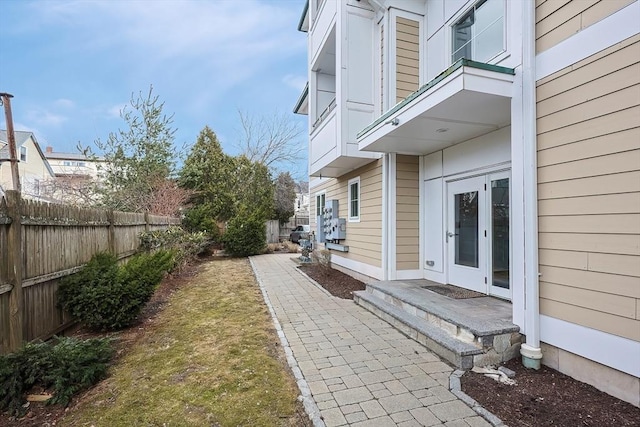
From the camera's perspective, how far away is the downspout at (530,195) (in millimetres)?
3455

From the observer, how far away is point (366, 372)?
3387 mm

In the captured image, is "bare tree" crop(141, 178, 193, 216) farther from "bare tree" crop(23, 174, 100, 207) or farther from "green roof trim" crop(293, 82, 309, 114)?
"green roof trim" crop(293, 82, 309, 114)

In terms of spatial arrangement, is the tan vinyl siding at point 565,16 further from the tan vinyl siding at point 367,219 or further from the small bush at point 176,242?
the small bush at point 176,242

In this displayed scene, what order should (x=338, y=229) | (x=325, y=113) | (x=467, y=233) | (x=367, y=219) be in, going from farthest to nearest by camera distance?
1. (x=338, y=229)
2. (x=325, y=113)
3. (x=367, y=219)
4. (x=467, y=233)

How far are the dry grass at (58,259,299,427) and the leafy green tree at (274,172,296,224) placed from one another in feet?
60.9

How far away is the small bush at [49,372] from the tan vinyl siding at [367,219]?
17.3 ft

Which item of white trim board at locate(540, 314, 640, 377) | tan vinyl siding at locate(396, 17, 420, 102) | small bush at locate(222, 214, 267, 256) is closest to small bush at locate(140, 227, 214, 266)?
small bush at locate(222, 214, 267, 256)

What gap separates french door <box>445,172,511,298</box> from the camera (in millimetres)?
4957

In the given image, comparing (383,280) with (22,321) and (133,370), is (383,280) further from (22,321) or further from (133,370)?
(22,321)

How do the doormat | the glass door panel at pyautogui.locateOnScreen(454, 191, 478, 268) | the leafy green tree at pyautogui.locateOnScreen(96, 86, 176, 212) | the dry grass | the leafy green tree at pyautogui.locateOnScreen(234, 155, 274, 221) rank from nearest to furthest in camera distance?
the dry grass → the doormat → the glass door panel at pyautogui.locateOnScreen(454, 191, 478, 268) → the leafy green tree at pyautogui.locateOnScreen(96, 86, 176, 212) → the leafy green tree at pyautogui.locateOnScreen(234, 155, 274, 221)

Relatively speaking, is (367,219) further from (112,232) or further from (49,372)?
(49,372)

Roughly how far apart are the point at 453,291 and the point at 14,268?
5976 mm

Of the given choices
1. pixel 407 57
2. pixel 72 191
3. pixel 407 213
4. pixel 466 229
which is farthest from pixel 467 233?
pixel 72 191

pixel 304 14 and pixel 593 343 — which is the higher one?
pixel 304 14
